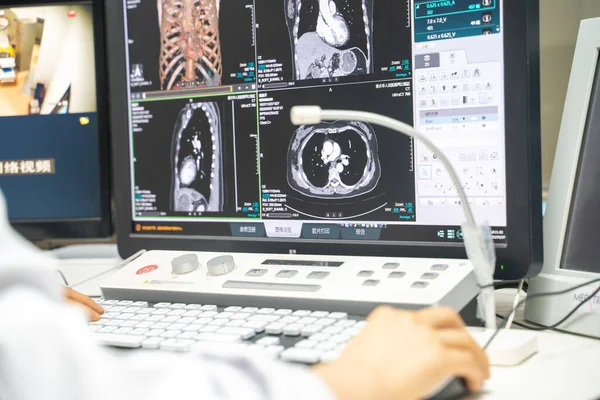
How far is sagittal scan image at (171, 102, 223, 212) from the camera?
107cm

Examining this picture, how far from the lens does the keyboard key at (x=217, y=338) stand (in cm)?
70

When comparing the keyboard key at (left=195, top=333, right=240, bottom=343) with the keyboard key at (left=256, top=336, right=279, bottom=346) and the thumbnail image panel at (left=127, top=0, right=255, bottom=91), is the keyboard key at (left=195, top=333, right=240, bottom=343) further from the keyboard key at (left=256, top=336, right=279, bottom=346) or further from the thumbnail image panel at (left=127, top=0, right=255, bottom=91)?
the thumbnail image panel at (left=127, top=0, right=255, bottom=91)

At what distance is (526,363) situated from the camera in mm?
694

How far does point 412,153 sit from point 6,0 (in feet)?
3.10

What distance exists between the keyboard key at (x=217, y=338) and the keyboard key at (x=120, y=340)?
0.07 metres

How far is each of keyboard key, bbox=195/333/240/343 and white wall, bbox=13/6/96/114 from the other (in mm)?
760

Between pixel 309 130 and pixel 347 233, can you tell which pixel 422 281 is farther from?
pixel 309 130

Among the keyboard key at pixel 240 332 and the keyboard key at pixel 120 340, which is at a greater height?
the keyboard key at pixel 240 332

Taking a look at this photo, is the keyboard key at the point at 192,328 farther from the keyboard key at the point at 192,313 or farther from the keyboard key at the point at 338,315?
the keyboard key at the point at 338,315

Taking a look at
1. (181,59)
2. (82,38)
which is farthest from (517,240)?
(82,38)

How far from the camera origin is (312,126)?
0.99 m

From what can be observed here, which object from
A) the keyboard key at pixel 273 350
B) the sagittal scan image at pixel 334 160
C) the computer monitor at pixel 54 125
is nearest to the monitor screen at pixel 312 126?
the sagittal scan image at pixel 334 160

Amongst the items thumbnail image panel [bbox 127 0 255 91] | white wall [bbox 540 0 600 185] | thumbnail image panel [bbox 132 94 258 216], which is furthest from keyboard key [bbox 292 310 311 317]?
white wall [bbox 540 0 600 185]

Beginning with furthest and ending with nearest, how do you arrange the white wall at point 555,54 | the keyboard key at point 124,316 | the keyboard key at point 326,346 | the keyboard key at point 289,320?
the white wall at point 555,54 → the keyboard key at point 124,316 → the keyboard key at point 289,320 → the keyboard key at point 326,346
